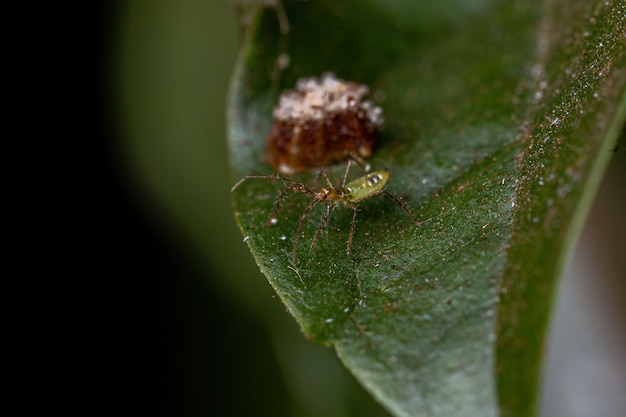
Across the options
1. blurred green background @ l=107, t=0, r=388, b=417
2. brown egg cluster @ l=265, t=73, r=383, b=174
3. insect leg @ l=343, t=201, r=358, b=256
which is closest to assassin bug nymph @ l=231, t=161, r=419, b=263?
insect leg @ l=343, t=201, r=358, b=256

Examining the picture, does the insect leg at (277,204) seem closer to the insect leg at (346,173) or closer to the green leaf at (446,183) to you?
the green leaf at (446,183)

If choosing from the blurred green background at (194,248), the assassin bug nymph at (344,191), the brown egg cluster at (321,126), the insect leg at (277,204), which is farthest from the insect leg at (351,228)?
the blurred green background at (194,248)

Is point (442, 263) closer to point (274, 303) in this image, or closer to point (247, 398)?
point (274, 303)

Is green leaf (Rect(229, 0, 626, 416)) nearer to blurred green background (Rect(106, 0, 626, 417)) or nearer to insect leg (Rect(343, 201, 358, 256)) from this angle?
insect leg (Rect(343, 201, 358, 256))

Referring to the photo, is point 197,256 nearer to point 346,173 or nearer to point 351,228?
point 346,173

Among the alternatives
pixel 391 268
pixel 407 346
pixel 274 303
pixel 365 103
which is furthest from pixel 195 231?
pixel 407 346

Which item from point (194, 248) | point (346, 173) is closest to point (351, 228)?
point (346, 173)

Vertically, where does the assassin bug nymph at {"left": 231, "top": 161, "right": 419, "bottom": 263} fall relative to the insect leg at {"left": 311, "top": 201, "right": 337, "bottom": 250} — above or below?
above
